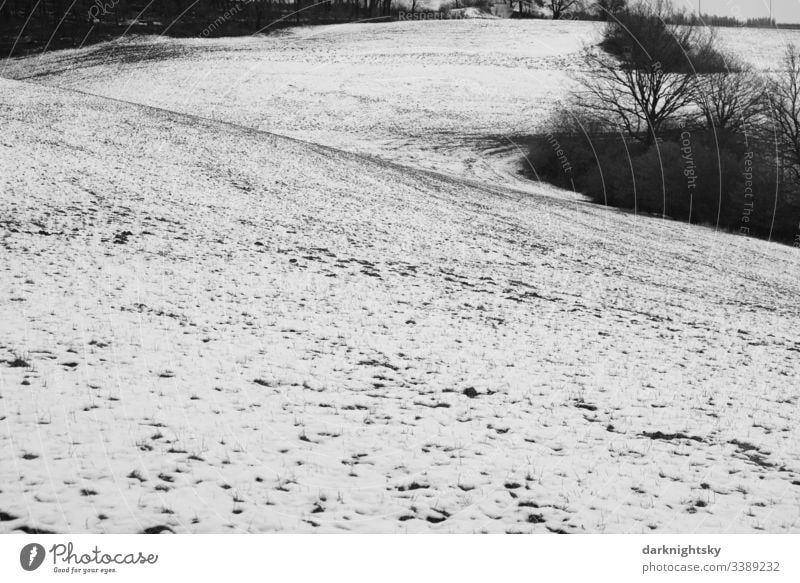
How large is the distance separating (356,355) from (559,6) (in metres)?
92.5

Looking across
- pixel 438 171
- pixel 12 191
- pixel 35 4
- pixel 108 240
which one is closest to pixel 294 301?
pixel 108 240

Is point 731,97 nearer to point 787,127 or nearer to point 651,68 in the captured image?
point 651,68

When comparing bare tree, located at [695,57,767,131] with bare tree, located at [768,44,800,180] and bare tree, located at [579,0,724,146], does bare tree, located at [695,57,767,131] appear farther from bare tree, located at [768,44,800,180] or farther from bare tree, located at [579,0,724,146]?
bare tree, located at [768,44,800,180]

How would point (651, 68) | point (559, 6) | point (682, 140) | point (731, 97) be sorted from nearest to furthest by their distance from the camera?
point (682, 140)
point (731, 97)
point (651, 68)
point (559, 6)

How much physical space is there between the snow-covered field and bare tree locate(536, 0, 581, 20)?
6639 cm

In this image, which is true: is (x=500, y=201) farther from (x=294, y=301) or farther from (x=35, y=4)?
(x=35, y=4)

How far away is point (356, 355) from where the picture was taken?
39.8 feet

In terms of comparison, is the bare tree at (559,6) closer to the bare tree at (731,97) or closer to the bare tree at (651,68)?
the bare tree at (651,68)

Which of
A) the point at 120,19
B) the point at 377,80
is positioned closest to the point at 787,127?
the point at 377,80

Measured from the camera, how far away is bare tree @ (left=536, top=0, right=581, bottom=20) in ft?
287

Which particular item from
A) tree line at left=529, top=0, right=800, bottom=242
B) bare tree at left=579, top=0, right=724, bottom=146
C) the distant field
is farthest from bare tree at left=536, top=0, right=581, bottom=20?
bare tree at left=579, top=0, right=724, bottom=146

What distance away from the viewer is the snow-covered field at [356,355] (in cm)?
773

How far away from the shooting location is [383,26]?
84.8 meters

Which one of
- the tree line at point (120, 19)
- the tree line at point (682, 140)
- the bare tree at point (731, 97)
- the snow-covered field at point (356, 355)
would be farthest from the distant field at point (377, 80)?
the snow-covered field at point (356, 355)
